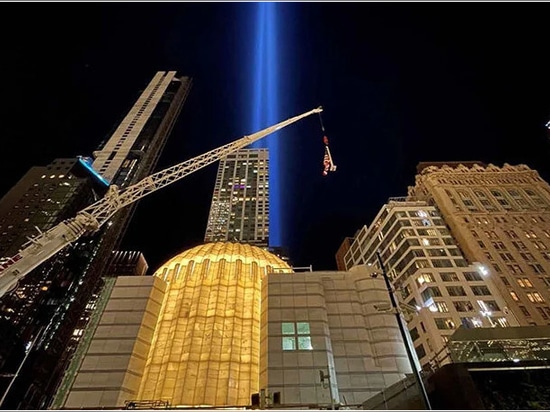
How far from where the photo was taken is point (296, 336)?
26.9 m

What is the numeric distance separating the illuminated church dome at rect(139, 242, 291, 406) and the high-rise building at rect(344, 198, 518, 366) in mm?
25892

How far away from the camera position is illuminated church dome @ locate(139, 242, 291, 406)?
2539 centimetres

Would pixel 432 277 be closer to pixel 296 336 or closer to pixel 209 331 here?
pixel 296 336

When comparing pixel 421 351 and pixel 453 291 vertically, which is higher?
pixel 453 291

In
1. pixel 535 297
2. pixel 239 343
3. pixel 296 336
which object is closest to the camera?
pixel 296 336

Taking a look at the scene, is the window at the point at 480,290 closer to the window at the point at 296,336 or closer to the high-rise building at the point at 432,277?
the high-rise building at the point at 432,277

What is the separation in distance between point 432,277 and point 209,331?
54278 mm

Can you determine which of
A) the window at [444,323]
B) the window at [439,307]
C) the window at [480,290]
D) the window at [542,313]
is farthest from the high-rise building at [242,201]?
the window at [542,313]

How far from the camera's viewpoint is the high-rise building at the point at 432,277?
201 ft

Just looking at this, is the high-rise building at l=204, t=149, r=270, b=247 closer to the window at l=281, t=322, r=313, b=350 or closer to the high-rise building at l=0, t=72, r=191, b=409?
the high-rise building at l=0, t=72, r=191, b=409

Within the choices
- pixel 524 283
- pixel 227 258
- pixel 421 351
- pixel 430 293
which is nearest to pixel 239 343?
pixel 227 258

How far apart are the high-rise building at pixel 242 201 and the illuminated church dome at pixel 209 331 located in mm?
100711

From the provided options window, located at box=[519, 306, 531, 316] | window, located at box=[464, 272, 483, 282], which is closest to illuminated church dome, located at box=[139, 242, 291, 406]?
window, located at box=[464, 272, 483, 282]

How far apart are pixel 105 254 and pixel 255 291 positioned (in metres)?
84.5
